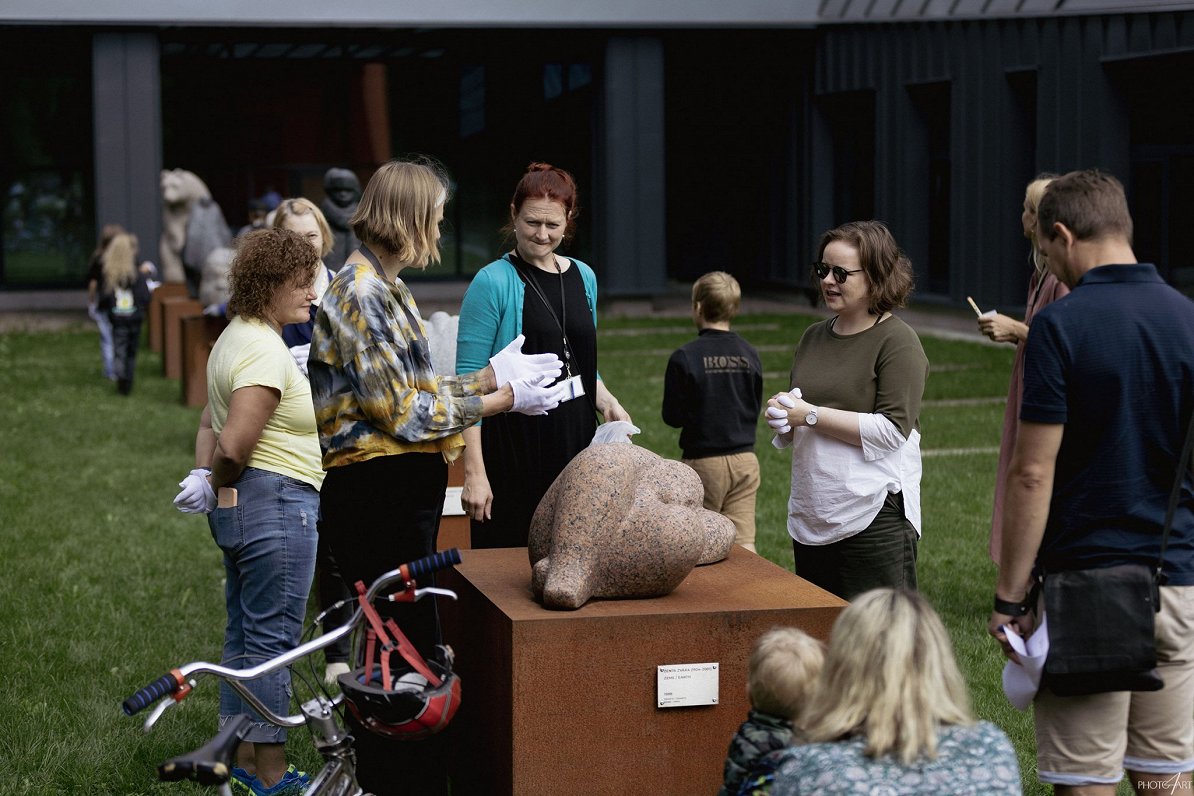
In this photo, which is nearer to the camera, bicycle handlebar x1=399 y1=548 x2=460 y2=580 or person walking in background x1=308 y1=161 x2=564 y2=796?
bicycle handlebar x1=399 y1=548 x2=460 y2=580

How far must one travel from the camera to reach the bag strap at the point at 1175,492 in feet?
12.0

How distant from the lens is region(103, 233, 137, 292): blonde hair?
17.8 meters

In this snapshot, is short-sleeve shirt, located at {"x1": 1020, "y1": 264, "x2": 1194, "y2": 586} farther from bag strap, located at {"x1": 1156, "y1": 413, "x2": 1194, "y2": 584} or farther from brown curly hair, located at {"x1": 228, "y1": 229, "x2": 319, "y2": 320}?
brown curly hair, located at {"x1": 228, "y1": 229, "x2": 319, "y2": 320}

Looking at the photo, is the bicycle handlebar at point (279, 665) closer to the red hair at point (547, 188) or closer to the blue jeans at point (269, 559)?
the blue jeans at point (269, 559)

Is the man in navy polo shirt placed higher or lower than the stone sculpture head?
lower

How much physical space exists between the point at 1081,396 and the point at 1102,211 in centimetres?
45

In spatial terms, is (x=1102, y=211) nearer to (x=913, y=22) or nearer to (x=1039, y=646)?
(x=1039, y=646)

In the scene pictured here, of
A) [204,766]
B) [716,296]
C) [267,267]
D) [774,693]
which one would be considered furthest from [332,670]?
[204,766]

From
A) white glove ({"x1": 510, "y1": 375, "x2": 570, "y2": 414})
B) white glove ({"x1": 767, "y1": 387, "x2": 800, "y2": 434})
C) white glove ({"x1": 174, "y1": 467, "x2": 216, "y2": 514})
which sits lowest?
white glove ({"x1": 174, "y1": 467, "x2": 216, "y2": 514})

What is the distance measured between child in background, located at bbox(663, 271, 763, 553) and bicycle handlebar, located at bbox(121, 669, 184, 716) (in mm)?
4518

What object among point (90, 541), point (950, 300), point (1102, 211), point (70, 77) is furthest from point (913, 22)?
point (1102, 211)

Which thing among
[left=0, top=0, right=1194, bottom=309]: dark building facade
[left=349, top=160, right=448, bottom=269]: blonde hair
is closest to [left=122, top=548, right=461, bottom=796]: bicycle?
[left=349, top=160, right=448, bottom=269]: blonde hair

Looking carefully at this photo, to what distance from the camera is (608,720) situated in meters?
4.36

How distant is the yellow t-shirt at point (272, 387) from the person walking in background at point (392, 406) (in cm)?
34
